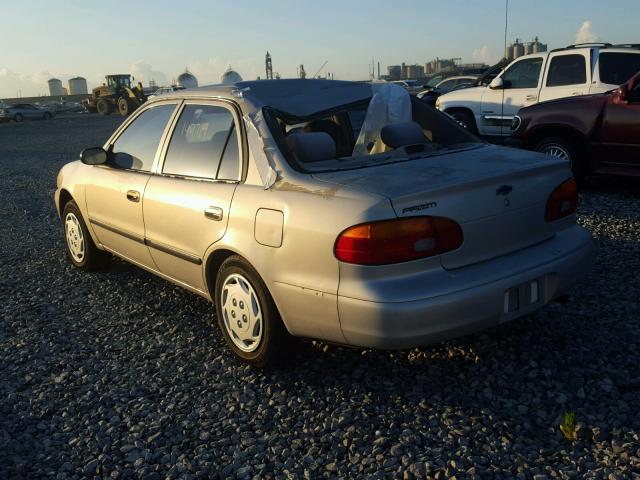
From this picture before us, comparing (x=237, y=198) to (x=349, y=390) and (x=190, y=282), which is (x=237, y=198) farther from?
(x=349, y=390)

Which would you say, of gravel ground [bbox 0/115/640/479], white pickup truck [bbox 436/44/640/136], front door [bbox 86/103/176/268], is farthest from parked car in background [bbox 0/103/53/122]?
gravel ground [bbox 0/115/640/479]

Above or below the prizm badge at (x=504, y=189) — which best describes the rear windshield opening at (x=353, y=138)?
above

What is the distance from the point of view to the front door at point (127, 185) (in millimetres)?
4289

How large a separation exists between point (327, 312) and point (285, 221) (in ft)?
1.61

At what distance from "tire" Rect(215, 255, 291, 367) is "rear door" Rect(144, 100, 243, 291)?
0.23m

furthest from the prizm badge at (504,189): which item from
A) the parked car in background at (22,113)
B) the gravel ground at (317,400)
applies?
the parked car in background at (22,113)

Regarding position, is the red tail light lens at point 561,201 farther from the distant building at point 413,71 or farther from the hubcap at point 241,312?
the distant building at point 413,71

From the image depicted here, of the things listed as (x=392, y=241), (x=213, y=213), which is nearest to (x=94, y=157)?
(x=213, y=213)

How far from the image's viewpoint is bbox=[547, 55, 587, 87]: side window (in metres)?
9.88

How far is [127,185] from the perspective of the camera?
4402mm

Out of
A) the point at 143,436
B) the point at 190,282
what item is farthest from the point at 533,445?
the point at 190,282

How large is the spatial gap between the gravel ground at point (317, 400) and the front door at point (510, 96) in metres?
6.91

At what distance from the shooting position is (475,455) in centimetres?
260

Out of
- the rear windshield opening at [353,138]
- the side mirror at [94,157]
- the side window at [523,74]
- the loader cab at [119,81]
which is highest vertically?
the loader cab at [119,81]
